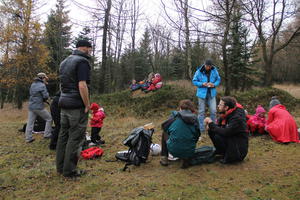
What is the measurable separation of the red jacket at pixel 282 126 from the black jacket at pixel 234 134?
1906 millimetres

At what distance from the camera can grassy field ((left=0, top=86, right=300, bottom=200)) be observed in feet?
9.64

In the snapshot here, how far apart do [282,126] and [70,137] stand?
469 cm

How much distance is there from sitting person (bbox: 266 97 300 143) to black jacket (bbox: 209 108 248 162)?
1.90 m

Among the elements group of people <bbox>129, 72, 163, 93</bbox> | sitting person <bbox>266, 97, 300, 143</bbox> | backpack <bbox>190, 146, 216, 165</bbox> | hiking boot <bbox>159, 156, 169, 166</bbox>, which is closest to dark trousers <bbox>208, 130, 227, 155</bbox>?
backpack <bbox>190, 146, 216, 165</bbox>

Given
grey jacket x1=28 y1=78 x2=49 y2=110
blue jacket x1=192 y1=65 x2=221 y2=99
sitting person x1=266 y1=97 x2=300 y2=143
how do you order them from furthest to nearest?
1. grey jacket x1=28 y1=78 x2=49 y2=110
2. blue jacket x1=192 y1=65 x2=221 y2=99
3. sitting person x1=266 y1=97 x2=300 y2=143

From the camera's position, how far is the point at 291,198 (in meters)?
2.70

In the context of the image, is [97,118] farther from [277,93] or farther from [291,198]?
[277,93]

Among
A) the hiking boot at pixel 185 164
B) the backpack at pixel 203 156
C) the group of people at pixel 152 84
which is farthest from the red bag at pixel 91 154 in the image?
the group of people at pixel 152 84

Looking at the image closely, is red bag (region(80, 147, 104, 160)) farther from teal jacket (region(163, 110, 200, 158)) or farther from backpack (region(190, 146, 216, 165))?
backpack (region(190, 146, 216, 165))

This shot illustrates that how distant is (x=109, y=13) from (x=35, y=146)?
407 inches

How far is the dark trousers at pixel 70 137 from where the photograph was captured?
3.40 m

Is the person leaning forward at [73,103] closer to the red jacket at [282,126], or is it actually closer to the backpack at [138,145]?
the backpack at [138,145]

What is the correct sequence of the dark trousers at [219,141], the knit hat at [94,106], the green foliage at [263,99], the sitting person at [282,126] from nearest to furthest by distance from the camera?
the dark trousers at [219,141], the sitting person at [282,126], the knit hat at [94,106], the green foliage at [263,99]

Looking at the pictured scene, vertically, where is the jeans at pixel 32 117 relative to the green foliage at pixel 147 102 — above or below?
below
